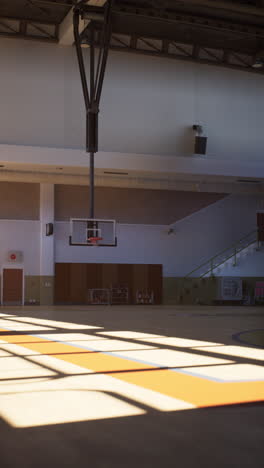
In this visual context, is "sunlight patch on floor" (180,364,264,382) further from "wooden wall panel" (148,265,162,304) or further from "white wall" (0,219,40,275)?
"wooden wall panel" (148,265,162,304)

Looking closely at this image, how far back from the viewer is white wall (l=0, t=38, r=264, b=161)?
34438 millimetres

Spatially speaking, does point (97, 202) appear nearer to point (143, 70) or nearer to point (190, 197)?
point (190, 197)

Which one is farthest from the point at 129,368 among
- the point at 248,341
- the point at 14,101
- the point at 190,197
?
the point at 190,197

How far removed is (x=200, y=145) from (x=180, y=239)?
24.2ft

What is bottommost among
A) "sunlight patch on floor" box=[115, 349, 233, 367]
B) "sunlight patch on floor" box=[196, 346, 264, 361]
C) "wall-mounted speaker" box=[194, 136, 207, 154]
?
"sunlight patch on floor" box=[115, 349, 233, 367]

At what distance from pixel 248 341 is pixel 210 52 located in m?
27.8

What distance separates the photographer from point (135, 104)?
36469 mm

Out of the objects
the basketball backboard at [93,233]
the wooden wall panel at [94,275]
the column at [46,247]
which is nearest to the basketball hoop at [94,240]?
the basketball backboard at [93,233]

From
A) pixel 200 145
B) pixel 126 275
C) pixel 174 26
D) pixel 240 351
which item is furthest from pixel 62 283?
pixel 240 351

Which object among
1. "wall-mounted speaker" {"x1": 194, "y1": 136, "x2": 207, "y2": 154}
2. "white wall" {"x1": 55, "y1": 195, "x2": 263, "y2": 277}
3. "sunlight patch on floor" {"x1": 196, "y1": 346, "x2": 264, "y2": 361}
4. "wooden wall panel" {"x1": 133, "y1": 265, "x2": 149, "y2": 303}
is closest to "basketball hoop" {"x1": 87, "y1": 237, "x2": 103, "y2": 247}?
"white wall" {"x1": 55, "y1": 195, "x2": 263, "y2": 277}

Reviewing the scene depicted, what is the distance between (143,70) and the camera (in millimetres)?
36750

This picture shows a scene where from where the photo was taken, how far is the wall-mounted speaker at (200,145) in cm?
3688

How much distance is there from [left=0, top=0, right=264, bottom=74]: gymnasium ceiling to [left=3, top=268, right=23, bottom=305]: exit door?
1420 cm

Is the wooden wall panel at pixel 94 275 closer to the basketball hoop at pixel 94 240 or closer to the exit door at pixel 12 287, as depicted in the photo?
the exit door at pixel 12 287
